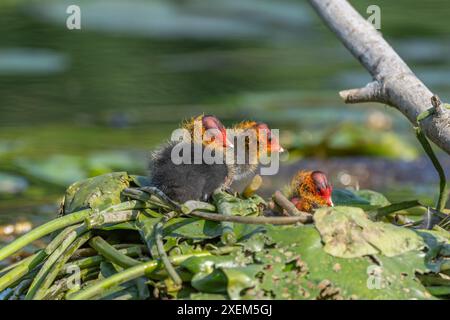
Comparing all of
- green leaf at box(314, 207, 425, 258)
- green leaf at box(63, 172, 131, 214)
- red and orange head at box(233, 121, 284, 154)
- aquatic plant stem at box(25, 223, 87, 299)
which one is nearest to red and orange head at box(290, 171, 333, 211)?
red and orange head at box(233, 121, 284, 154)

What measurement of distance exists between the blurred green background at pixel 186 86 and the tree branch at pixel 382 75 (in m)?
0.67

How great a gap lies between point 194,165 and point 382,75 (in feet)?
2.97

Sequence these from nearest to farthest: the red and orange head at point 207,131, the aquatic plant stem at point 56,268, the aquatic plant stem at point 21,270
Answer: the aquatic plant stem at point 56,268, the aquatic plant stem at point 21,270, the red and orange head at point 207,131

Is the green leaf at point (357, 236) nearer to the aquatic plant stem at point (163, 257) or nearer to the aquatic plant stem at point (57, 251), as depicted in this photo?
the aquatic plant stem at point (163, 257)

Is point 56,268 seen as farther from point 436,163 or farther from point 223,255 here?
point 436,163

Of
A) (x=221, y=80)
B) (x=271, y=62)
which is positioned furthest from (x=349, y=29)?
(x=271, y=62)

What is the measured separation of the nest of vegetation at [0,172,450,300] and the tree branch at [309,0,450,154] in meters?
0.38

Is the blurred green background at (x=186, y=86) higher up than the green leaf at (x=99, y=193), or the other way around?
the blurred green background at (x=186, y=86)

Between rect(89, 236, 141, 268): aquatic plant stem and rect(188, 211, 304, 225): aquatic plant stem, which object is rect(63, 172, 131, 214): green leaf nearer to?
rect(89, 236, 141, 268): aquatic plant stem

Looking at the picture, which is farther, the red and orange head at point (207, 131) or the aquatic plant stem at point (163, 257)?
the red and orange head at point (207, 131)

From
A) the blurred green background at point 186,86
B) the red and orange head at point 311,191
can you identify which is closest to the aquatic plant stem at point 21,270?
the red and orange head at point 311,191

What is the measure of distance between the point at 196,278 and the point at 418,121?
42.2 inches

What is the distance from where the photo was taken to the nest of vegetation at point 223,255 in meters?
2.96

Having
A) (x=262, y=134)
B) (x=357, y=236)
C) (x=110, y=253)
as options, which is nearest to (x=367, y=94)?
(x=262, y=134)
